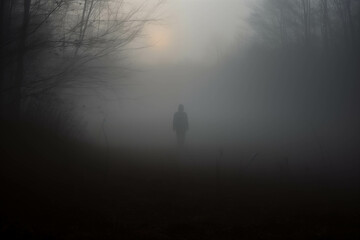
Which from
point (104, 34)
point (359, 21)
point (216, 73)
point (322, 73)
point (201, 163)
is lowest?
point (201, 163)

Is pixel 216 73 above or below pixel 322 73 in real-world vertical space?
above

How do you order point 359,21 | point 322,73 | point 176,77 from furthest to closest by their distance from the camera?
point 176,77
point 322,73
point 359,21

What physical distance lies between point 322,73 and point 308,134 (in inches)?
197

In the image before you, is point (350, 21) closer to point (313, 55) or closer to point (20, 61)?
point (313, 55)

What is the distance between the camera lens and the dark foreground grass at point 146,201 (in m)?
6.91

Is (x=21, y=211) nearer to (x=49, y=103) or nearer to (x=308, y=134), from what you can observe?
(x=49, y=103)

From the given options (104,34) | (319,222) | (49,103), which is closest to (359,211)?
(319,222)

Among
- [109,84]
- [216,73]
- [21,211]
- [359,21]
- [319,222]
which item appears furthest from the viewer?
[216,73]

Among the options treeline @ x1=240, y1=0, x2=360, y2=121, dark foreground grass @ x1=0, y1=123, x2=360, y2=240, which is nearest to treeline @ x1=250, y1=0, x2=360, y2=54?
treeline @ x1=240, y1=0, x2=360, y2=121

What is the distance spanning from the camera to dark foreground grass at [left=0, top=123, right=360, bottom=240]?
6.91 meters

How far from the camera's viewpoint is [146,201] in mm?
9180

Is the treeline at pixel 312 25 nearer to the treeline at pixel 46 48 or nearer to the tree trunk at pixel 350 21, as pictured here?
the tree trunk at pixel 350 21

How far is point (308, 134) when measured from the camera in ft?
79.6

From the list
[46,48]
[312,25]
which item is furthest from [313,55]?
[46,48]
